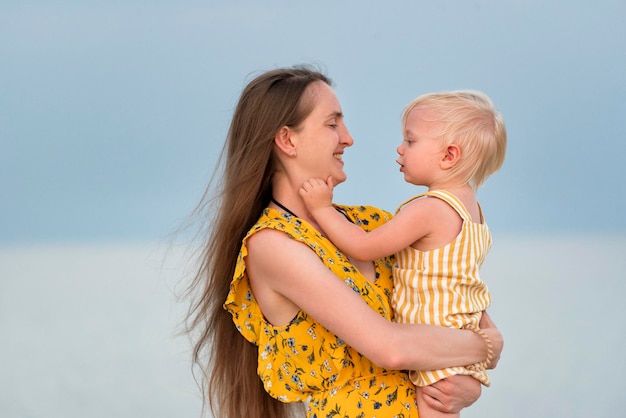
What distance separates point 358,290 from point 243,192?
474 millimetres

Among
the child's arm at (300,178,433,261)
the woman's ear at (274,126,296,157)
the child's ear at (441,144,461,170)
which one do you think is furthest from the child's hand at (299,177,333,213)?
the child's ear at (441,144,461,170)

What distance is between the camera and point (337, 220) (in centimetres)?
268

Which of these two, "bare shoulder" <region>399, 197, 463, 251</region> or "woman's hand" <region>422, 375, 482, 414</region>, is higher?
"bare shoulder" <region>399, 197, 463, 251</region>

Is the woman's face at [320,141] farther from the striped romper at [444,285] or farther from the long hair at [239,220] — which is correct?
the striped romper at [444,285]

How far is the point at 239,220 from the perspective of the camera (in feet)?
9.20

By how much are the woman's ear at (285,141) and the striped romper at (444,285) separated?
420 mm

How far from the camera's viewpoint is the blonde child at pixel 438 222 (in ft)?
8.54

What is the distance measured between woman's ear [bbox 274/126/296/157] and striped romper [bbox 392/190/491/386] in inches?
16.5

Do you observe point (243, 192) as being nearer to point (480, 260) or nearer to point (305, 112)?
point (305, 112)

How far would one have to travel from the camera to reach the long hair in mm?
2748

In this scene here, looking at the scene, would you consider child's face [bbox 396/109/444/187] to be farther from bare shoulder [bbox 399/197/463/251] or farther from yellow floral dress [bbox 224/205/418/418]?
yellow floral dress [bbox 224/205/418/418]

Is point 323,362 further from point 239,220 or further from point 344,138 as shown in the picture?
point 344,138

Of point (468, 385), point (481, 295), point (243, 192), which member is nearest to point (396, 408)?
point (468, 385)

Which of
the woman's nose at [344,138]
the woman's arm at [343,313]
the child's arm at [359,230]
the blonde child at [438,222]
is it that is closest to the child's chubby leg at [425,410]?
the blonde child at [438,222]
